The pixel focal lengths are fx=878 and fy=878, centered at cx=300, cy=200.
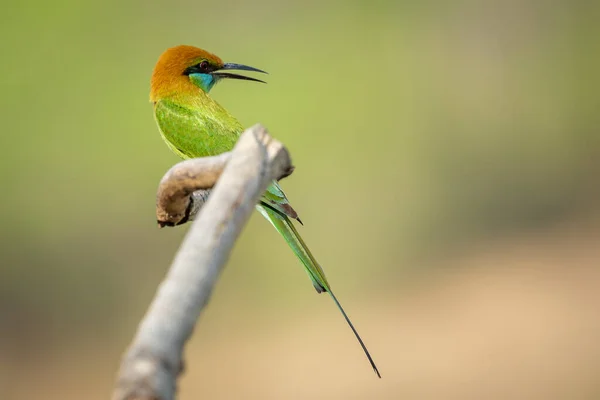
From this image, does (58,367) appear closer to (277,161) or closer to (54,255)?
(54,255)

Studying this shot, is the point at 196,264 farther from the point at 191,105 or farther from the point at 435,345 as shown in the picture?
the point at 435,345

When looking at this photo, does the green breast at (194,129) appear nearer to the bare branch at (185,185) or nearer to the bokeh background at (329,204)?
the bare branch at (185,185)

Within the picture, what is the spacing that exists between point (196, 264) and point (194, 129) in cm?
153

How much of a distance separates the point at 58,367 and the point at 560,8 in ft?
13.4

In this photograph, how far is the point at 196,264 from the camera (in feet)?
2.25

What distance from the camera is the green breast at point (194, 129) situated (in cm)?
217

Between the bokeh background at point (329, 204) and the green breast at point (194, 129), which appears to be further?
the bokeh background at point (329, 204)

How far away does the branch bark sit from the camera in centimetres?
58

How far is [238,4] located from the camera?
5270 millimetres

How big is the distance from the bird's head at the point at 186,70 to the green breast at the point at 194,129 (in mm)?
43

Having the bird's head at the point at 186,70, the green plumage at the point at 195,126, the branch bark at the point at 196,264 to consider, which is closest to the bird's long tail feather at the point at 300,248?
the green plumage at the point at 195,126

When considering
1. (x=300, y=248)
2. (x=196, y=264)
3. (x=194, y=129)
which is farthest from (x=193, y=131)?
(x=196, y=264)

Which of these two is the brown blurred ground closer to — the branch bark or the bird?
the bird

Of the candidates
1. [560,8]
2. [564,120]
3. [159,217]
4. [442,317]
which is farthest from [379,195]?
[159,217]
